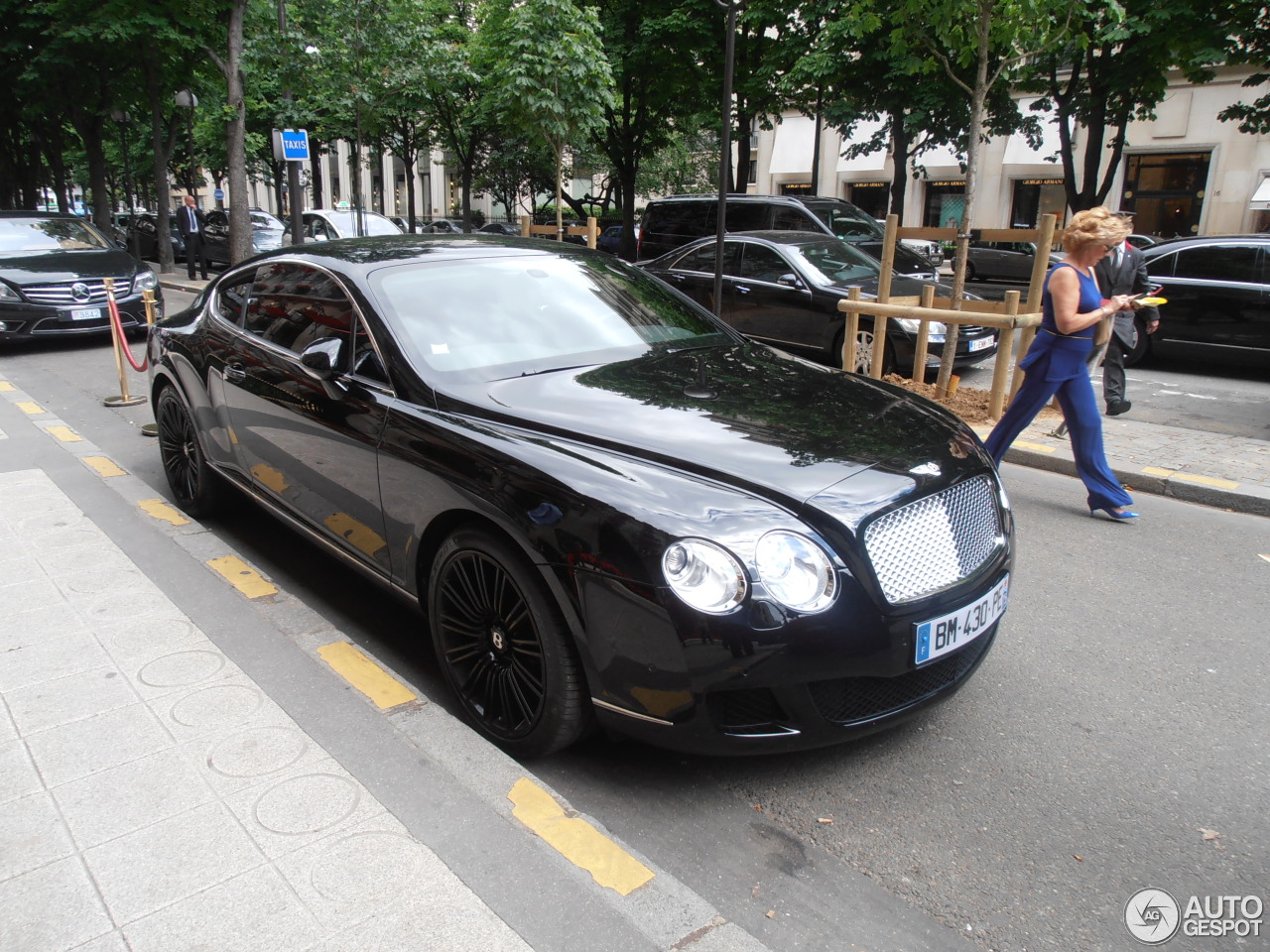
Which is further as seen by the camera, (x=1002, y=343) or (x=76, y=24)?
(x=76, y=24)

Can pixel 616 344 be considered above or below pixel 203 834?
above

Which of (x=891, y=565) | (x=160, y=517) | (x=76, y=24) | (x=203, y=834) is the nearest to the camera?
(x=203, y=834)

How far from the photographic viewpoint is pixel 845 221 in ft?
44.4

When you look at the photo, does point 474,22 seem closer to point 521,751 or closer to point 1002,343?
point 1002,343

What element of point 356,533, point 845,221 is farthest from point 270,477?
point 845,221

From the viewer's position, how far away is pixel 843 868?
2.46 metres

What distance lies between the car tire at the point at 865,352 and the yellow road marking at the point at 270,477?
18.1 feet

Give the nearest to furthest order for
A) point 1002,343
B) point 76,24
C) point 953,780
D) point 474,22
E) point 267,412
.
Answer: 1. point 953,780
2. point 267,412
3. point 1002,343
4. point 76,24
5. point 474,22

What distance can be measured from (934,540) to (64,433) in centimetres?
690

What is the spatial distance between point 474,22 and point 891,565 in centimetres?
3156

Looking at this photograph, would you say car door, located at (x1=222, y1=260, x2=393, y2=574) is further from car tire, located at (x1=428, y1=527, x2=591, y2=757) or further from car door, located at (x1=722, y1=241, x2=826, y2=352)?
car door, located at (x1=722, y1=241, x2=826, y2=352)

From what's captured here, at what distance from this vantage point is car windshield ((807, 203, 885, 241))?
13242 mm

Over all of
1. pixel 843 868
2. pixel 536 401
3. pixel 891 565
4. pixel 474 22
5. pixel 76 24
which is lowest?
pixel 843 868

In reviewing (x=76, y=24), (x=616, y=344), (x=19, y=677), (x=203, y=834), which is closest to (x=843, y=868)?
(x=203, y=834)
